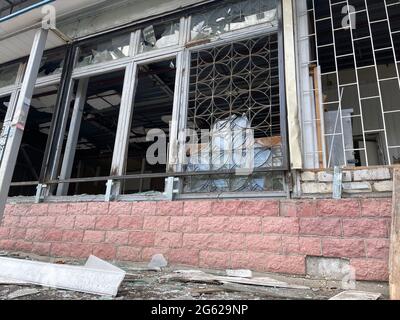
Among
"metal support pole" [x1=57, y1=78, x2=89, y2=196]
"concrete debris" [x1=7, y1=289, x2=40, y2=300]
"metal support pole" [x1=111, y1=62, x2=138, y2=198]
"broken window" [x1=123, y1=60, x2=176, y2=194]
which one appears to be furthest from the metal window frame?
"concrete debris" [x1=7, y1=289, x2=40, y2=300]

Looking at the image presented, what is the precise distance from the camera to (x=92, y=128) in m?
8.55

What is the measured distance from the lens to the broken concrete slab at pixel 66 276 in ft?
7.88

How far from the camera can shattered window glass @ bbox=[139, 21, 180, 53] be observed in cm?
447

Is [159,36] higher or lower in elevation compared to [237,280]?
higher

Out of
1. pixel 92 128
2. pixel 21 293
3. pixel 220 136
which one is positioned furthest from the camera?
pixel 92 128

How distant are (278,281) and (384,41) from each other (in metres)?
4.30

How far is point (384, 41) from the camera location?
4.99 meters

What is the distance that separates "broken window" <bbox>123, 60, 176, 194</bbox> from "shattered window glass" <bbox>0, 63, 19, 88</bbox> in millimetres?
2195

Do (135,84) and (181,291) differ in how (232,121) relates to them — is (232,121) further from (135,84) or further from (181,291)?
(181,291)

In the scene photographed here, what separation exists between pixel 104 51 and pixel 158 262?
3408 mm

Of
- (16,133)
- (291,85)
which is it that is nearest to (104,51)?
(16,133)

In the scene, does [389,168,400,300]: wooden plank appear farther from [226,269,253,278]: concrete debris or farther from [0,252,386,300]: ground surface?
[226,269,253,278]: concrete debris
